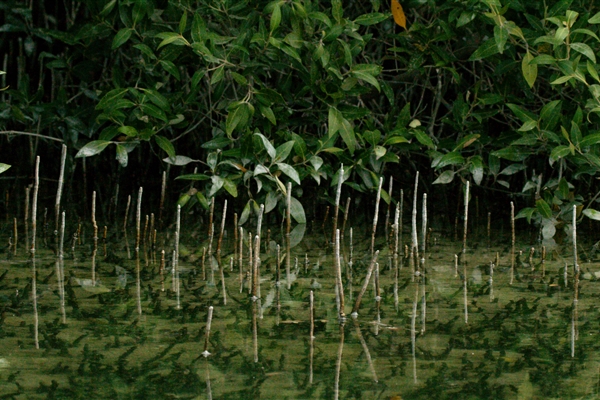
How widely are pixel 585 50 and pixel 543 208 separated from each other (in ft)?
2.27

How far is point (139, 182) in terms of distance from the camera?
5918 mm

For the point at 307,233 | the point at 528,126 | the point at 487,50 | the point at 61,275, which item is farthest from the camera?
the point at 307,233

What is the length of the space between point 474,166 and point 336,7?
0.93 meters

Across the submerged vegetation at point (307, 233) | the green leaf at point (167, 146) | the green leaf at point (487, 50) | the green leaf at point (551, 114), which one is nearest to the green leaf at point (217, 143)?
the submerged vegetation at point (307, 233)

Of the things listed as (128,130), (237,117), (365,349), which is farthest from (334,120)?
(365,349)

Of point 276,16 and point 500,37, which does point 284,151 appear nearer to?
point 276,16

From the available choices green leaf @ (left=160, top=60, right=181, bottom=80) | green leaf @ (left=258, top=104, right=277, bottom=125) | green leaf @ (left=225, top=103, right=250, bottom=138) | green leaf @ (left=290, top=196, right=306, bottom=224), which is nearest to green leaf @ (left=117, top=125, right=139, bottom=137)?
green leaf @ (left=160, top=60, right=181, bottom=80)

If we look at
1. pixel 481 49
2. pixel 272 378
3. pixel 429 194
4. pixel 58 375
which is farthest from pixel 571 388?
pixel 429 194

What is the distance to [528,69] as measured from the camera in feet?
13.6

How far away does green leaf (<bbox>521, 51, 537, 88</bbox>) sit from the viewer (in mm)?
4113

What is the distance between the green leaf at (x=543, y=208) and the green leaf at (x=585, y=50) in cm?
64

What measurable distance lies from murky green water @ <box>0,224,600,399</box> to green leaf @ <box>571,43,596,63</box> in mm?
774

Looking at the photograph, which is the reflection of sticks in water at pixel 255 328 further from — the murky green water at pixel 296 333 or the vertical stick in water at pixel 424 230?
the vertical stick in water at pixel 424 230

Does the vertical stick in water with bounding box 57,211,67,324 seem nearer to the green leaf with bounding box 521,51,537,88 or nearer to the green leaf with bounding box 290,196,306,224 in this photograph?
the green leaf with bounding box 290,196,306,224
